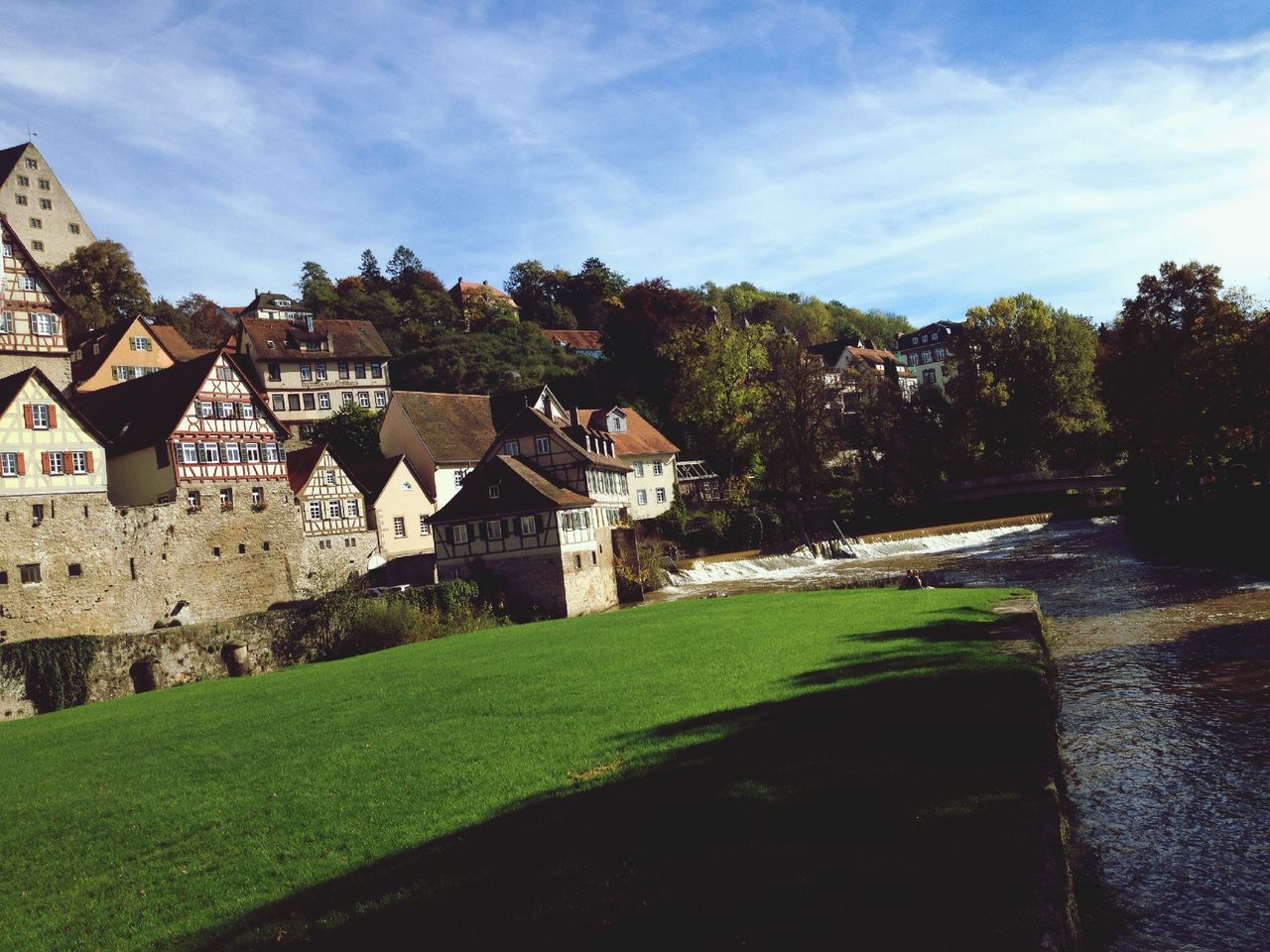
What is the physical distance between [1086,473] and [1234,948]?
207 feet

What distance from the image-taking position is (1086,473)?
209 ft

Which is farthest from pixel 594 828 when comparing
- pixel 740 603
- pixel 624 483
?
pixel 624 483

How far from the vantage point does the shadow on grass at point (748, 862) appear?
6277mm

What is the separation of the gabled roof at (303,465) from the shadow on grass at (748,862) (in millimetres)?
36173

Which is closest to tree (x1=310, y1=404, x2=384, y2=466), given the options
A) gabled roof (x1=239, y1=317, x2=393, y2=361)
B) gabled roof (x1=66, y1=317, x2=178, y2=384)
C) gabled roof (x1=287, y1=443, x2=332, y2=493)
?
gabled roof (x1=239, y1=317, x2=393, y2=361)

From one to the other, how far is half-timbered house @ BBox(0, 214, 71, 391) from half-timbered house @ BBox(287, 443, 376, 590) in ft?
36.8

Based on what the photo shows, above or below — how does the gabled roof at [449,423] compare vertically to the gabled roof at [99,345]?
below

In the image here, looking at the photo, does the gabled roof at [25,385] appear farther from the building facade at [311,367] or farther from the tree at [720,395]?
the tree at [720,395]

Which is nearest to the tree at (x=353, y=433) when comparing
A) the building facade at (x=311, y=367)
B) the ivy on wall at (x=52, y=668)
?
the building facade at (x=311, y=367)

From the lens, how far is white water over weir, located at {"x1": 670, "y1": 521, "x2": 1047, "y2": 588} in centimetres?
4325

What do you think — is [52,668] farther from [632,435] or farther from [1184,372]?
[1184,372]

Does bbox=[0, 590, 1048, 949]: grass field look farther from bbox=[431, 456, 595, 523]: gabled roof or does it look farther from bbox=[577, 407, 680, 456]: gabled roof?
bbox=[577, 407, 680, 456]: gabled roof

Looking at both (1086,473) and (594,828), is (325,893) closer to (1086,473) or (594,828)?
(594,828)

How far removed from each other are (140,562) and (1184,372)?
40696 mm
